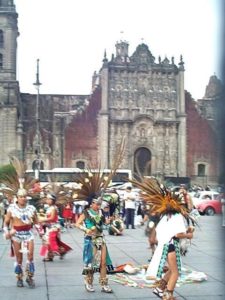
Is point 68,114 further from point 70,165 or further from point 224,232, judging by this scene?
point 224,232

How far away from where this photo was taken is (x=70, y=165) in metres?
48.1

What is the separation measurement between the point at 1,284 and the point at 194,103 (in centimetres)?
4424

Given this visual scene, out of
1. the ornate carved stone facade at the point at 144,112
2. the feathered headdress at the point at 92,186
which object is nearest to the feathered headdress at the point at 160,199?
the feathered headdress at the point at 92,186

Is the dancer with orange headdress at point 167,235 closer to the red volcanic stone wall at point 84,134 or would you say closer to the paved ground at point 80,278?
the paved ground at point 80,278

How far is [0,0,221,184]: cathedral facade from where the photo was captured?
4806 centimetres

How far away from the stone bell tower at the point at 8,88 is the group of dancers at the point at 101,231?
3925 cm

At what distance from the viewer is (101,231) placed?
736 cm

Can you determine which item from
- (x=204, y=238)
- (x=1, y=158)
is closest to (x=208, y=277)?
(x=204, y=238)

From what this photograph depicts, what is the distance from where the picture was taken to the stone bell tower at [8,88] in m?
46.8

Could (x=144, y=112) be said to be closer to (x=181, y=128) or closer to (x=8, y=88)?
(x=181, y=128)

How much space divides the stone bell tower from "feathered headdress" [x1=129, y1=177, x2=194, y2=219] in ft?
133

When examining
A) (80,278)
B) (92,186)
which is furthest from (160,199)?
(80,278)

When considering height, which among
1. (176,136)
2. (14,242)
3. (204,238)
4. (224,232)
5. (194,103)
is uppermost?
(194,103)

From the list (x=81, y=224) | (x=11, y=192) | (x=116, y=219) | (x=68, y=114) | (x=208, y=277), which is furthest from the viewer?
(x=68, y=114)
